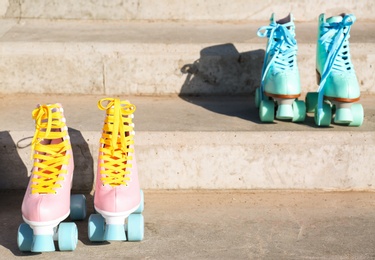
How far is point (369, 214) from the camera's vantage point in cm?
291

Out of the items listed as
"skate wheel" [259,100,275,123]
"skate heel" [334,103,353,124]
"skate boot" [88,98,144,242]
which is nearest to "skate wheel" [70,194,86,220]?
"skate boot" [88,98,144,242]

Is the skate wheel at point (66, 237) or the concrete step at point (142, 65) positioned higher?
the concrete step at point (142, 65)

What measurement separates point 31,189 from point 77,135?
53 centimetres

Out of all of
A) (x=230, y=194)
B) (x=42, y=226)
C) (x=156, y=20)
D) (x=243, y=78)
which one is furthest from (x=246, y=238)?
(x=156, y=20)

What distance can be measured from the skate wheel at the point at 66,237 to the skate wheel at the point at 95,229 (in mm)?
76

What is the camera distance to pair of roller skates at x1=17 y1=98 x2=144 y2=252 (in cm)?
250

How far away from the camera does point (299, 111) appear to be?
320 centimetres

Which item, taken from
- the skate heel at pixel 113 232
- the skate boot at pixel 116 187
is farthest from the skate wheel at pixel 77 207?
the skate heel at pixel 113 232

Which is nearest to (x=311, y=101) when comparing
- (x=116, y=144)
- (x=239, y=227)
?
(x=239, y=227)

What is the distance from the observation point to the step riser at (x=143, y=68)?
3.65 m

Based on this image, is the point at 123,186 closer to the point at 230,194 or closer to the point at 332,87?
the point at 230,194

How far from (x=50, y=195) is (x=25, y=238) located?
18 cm

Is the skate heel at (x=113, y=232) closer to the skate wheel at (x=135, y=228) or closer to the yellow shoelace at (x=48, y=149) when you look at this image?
the skate wheel at (x=135, y=228)

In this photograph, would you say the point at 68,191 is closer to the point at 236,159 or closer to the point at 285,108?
the point at 236,159
